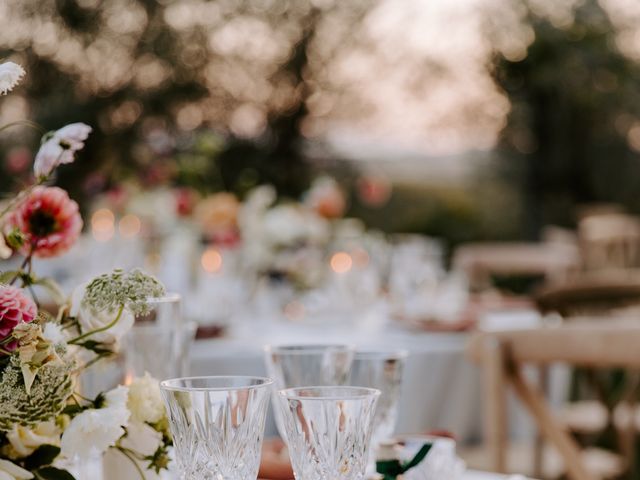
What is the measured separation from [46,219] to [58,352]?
227mm

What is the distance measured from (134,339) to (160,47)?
6338mm

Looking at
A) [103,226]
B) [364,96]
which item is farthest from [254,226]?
[364,96]

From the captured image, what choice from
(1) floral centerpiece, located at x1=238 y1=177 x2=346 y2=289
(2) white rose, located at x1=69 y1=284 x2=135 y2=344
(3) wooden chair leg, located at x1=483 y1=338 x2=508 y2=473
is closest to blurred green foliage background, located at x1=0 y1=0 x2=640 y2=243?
(1) floral centerpiece, located at x1=238 y1=177 x2=346 y2=289

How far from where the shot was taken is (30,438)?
2.84ft

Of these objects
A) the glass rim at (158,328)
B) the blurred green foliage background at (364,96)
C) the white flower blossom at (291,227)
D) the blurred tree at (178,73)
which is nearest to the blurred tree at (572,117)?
the blurred green foliage background at (364,96)

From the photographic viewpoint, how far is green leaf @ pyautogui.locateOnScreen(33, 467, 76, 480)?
2.80 ft

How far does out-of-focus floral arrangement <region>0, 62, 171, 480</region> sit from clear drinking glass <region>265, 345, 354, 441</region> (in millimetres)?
156

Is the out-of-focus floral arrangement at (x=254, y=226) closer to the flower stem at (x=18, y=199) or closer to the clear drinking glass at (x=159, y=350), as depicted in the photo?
the clear drinking glass at (x=159, y=350)

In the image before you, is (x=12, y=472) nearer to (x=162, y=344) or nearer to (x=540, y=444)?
(x=162, y=344)

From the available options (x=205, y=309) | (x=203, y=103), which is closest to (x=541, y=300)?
(x=205, y=309)

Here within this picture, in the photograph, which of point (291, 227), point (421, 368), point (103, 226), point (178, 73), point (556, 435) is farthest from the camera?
point (178, 73)

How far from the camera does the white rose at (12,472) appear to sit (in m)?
0.83

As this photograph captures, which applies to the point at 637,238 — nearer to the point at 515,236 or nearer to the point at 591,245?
the point at 591,245

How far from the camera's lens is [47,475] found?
859 millimetres
